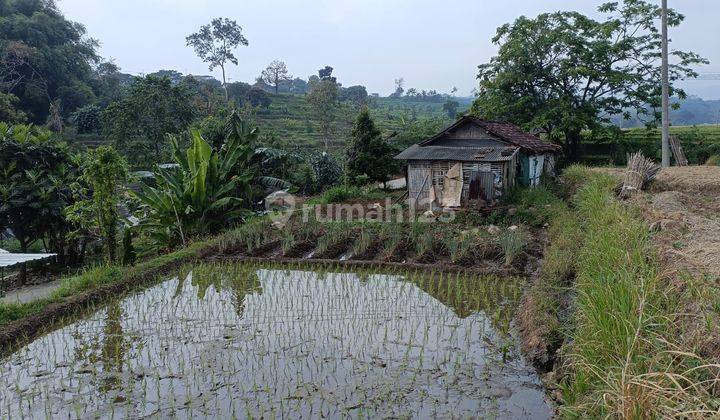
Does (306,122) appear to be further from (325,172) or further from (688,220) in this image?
(688,220)

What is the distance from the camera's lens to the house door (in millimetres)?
13289

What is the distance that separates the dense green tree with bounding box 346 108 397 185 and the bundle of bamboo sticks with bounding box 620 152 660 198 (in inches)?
325

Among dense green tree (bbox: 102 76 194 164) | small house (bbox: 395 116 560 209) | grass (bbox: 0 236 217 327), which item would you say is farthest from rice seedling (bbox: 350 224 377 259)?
dense green tree (bbox: 102 76 194 164)

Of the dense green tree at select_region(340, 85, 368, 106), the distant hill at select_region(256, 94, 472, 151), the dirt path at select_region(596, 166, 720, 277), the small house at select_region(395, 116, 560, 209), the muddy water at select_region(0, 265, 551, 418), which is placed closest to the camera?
the muddy water at select_region(0, 265, 551, 418)

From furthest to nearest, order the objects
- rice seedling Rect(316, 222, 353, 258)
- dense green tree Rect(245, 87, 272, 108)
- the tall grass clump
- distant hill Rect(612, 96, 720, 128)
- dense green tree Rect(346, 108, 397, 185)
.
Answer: distant hill Rect(612, 96, 720, 128) → dense green tree Rect(245, 87, 272, 108) → dense green tree Rect(346, 108, 397, 185) → rice seedling Rect(316, 222, 353, 258) → the tall grass clump

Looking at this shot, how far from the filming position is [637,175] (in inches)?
437

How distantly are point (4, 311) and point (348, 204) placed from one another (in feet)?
31.4

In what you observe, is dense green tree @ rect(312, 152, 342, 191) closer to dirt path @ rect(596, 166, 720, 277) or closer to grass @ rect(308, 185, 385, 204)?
grass @ rect(308, 185, 385, 204)

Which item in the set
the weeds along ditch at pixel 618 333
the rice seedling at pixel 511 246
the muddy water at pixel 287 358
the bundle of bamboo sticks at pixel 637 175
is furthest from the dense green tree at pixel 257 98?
the weeds along ditch at pixel 618 333

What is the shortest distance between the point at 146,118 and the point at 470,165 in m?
14.9

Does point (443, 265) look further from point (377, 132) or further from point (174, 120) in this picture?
point (174, 120)

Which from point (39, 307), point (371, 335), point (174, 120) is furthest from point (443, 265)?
point (174, 120)

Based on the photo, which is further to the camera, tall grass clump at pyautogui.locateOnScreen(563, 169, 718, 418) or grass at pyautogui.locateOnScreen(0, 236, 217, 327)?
grass at pyautogui.locateOnScreen(0, 236, 217, 327)

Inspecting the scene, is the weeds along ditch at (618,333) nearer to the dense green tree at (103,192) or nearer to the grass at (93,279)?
the grass at (93,279)
